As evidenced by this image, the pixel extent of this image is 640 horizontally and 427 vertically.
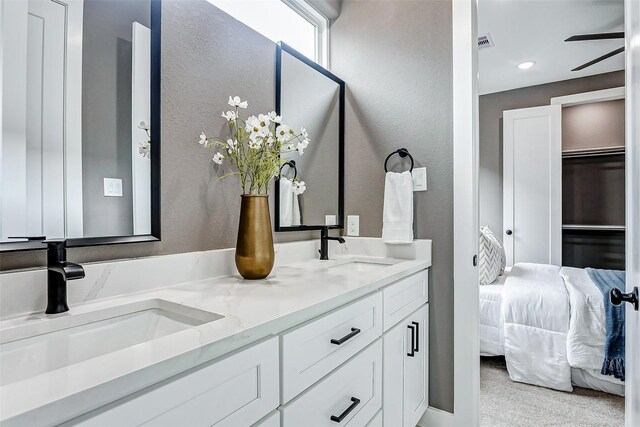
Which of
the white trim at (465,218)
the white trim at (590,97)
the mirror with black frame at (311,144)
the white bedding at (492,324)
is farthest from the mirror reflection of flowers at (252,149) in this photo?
the white trim at (590,97)

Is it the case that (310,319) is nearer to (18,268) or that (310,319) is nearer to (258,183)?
(258,183)

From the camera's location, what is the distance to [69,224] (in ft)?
3.14

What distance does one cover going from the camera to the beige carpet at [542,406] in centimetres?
190

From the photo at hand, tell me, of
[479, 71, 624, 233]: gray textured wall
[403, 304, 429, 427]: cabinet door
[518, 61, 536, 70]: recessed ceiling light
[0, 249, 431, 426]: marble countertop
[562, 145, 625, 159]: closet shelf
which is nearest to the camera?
[0, 249, 431, 426]: marble countertop

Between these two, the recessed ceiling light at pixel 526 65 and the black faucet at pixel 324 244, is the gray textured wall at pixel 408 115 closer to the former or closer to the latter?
the black faucet at pixel 324 244

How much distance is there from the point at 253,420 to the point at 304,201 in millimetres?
1262

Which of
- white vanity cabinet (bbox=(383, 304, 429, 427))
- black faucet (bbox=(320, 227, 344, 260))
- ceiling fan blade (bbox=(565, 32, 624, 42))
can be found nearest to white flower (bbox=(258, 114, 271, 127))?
black faucet (bbox=(320, 227, 344, 260))

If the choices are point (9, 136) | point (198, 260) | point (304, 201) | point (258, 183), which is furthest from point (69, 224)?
point (304, 201)

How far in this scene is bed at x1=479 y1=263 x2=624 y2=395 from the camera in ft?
7.09

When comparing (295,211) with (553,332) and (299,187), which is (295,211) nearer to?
(299,187)

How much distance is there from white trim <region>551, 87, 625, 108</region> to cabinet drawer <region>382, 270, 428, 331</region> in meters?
3.57

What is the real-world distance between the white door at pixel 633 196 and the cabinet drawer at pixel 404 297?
2.41 ft

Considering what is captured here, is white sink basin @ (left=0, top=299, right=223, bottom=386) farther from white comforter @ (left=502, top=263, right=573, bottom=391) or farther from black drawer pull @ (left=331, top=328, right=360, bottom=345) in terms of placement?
white comforter @ (left=502, top=263, right=573, bottom=391)

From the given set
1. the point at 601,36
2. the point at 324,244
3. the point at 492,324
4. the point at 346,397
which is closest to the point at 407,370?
the point at 346,397
